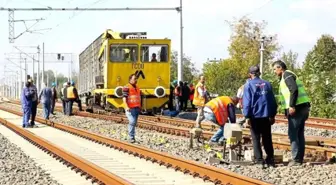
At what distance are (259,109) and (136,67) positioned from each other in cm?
1591

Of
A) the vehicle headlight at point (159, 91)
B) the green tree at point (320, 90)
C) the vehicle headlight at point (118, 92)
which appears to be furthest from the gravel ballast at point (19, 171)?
the green tree at point (320, 90)

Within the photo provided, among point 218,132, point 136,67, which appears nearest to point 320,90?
point 136,67

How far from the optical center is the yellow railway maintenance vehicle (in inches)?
990

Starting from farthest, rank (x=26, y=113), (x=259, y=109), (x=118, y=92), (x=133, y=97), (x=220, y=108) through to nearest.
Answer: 1. (x=118, y=92)
2. (x=26, y=113)
3. (x=133, y=97)
4. (x=220, y=108)
5. (x=259, y=109)

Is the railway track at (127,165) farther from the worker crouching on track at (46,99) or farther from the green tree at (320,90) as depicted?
the green tree at (320,90)

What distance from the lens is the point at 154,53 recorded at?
2594cm

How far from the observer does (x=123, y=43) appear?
25422 millimetres

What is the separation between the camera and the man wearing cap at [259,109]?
9914mm

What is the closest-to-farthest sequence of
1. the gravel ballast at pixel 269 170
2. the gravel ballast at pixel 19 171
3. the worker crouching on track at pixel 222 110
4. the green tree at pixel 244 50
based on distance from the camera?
the gravel ballast at pixel 269 170, the gravel ballast at pixel 19 171, the worker crouching on track at pixel 222 110, the green tree at pixel 244 50

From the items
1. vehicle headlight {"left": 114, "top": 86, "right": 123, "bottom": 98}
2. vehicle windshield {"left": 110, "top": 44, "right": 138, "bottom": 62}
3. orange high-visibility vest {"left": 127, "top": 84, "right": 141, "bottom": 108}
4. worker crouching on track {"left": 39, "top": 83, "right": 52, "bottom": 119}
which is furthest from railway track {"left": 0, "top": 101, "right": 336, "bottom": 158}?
vehicle windshield {"left": 110, "top": 44, "right": 138, "bottom": 62}

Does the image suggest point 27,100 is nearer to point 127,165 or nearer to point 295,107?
point 127,165

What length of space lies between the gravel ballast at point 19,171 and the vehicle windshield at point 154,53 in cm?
1213

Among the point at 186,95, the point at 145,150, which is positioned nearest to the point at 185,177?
the point at 145,150

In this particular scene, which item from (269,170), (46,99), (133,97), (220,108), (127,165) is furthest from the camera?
(46,99)
